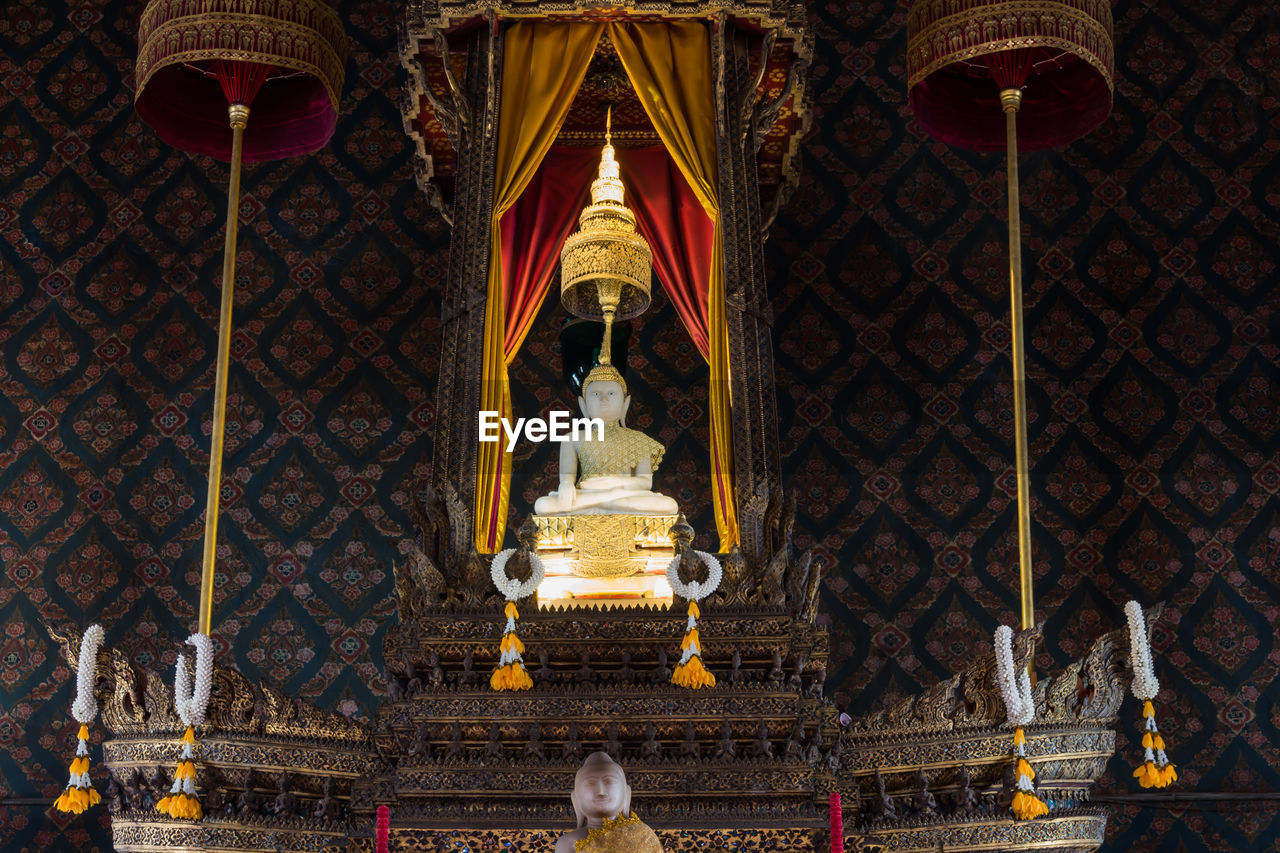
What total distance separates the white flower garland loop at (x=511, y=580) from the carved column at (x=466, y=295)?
19 cm

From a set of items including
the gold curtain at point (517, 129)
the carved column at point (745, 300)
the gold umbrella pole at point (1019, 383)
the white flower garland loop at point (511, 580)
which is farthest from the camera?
the gold curtain at point (517, 129)

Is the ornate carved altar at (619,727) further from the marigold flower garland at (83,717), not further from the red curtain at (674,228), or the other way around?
the red curtain at (674,228)

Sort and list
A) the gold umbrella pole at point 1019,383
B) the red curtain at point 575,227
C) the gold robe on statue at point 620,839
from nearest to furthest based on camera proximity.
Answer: the gold robe on statue at point 620,839
the gold umbrella pole at point 1019,383
the red curtain at point 575,227

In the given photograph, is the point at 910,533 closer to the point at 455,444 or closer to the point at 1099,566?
the point at 1099,566

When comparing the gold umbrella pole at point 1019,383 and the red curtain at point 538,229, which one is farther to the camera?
the red curtain at point 538,229

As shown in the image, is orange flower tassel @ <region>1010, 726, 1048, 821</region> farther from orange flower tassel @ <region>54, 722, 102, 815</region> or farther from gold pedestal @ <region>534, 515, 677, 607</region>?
orange flower tassel @ <region>54, 722, 102, 815</region>

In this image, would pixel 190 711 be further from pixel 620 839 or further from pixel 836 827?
pixel 836 827

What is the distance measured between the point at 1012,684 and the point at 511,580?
1.90 metres

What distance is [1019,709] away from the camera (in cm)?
528

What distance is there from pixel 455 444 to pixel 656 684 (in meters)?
1.35

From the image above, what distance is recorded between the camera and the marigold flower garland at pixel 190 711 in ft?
16.9

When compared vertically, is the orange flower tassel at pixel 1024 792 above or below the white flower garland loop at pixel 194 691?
below

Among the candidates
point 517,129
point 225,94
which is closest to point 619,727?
point 517,129

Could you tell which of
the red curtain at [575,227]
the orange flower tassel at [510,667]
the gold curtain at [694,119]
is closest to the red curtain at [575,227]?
the red curtain at [575,227]
